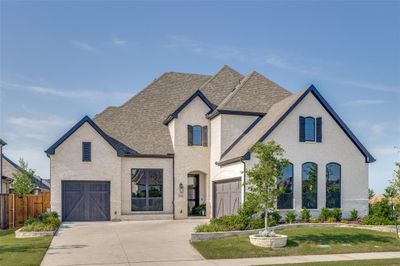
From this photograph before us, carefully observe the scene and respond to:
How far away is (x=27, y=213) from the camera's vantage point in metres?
28.4

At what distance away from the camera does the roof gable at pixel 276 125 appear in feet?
84.8

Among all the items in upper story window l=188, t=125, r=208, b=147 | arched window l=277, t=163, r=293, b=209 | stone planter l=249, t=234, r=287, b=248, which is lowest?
stone planter l=249, t=234, r=287, b=248

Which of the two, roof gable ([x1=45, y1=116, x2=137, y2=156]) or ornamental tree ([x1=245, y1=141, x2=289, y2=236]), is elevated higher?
roof gable ([x1=45, y1=116, x2=137, y2=156])

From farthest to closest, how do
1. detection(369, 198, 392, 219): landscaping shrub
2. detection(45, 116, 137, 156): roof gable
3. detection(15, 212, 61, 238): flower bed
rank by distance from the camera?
detection(45, 116, 137, 156): roof gable
detection(369, 198, 392, 219): landscaping shrub
detection(15, 212, 61, 238): flower bed

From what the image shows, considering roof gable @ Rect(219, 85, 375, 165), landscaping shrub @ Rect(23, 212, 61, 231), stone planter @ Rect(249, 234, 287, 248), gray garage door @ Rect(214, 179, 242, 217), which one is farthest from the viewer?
gray garage door @ Rect(214, 179, 242, 217)

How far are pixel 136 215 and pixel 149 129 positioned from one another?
6689mm

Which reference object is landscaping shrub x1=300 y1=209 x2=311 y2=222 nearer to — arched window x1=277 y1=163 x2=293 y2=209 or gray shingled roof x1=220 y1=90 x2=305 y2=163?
arched window x1=277 y1=163 x2=293 y2=209

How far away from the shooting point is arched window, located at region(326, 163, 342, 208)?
26.5m

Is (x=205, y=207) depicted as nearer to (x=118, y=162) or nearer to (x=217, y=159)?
(x=217, y=159)

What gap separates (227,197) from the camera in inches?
1121

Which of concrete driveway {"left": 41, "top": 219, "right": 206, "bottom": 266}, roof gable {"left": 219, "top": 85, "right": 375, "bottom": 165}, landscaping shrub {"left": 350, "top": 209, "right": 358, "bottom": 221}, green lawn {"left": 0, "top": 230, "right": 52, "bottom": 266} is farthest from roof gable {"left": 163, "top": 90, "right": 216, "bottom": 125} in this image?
green lawn {"left": 0, "top": 230, "right": 52, "bottom": 266}

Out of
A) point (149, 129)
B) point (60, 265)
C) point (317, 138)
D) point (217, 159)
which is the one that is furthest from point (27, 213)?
point (317, 138)

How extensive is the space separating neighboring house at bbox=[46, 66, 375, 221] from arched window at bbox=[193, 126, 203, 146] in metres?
0.07

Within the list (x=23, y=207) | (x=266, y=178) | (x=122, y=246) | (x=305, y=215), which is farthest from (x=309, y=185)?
(x=23, y=207)
